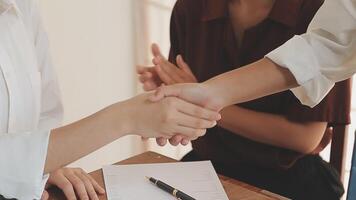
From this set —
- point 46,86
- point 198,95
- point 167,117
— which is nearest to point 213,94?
point 198,95

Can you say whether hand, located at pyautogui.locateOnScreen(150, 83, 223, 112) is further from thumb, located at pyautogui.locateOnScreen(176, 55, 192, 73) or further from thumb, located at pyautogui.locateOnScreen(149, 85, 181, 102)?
thumb, located at pyautogui.locateOnScreen(176, 55, 192, 73)

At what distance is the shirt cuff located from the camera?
0.91 m

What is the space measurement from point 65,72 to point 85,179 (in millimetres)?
1408

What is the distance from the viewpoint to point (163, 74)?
4.79 feet

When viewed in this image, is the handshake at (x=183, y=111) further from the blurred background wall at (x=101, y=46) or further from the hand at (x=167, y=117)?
the blurred background wall at (x=101, y=46)

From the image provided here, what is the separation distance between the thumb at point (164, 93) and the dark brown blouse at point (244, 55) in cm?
40

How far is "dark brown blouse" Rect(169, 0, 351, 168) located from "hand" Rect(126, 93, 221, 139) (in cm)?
37

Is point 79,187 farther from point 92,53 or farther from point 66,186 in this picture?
point 92,53

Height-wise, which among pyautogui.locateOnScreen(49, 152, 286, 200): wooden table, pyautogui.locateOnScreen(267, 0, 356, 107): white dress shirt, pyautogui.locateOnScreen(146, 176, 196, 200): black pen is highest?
pyautogui.locateOnScreen(267, 0, 356, 107): white dress shirt

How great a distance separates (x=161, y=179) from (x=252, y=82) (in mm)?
306

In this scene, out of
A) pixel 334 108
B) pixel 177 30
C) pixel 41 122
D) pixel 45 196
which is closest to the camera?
pixel 45 196

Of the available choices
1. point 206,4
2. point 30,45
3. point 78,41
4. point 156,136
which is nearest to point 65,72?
point 78,41

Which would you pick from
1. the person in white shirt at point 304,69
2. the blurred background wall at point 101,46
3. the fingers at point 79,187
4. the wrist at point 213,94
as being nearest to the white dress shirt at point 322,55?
the person in white shirt at point 304,69

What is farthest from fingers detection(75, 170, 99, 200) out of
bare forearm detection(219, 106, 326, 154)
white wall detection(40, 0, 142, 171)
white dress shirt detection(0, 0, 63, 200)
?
white wall detection(40, 0, 142, 171)
